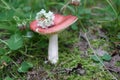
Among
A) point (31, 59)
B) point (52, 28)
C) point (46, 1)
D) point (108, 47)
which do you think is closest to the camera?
point (52, 28)

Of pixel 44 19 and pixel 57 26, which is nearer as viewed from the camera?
pixel 57 26

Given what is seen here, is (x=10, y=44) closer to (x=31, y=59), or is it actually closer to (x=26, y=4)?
(x=31, y=59)

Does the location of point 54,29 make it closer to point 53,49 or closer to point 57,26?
point 57,26

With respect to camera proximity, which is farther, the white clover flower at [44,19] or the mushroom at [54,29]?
the white clover flower at [44,19]

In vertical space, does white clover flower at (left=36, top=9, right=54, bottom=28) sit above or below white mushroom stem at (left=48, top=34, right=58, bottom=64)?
above

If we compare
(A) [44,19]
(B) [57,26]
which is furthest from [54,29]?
(A) [44,19]

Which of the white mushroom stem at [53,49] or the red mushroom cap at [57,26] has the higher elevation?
the red mushroom cap at [57,26]

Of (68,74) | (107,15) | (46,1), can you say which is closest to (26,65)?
(68,74)

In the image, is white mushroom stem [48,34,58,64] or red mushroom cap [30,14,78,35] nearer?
red mushroom cap [30,14,78,35]
